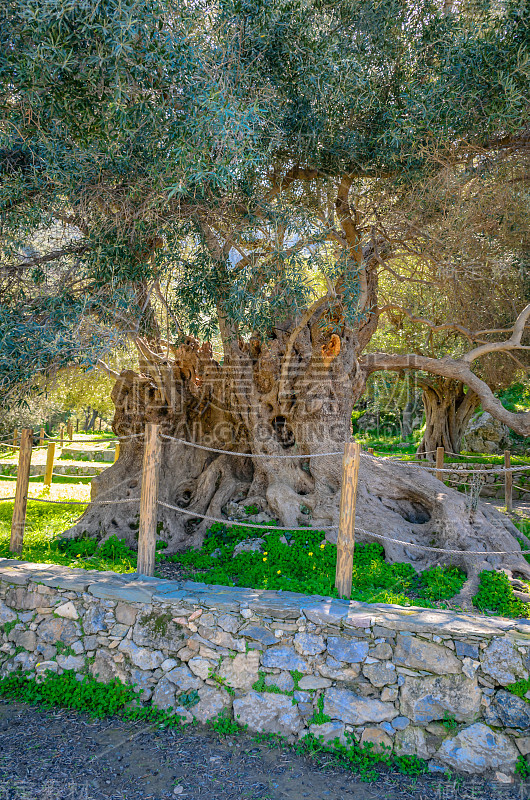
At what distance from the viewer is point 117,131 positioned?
4.98 m

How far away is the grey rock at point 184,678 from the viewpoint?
13.4 ft

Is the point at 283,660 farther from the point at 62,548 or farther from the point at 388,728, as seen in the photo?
the point at 62,548

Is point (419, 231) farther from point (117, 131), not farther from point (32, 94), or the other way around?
point (32, 94)

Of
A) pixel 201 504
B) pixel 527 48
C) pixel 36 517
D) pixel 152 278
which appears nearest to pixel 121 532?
pixel 201 504

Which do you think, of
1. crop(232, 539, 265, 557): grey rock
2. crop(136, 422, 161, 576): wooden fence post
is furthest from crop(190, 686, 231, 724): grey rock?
crop(232, 539, 265, 557): grey rock

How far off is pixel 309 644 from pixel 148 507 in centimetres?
202

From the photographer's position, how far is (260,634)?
13.2 ft

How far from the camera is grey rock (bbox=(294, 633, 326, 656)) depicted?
3926 mm

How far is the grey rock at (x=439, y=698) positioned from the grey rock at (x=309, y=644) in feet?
2.11

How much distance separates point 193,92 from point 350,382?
450 cm

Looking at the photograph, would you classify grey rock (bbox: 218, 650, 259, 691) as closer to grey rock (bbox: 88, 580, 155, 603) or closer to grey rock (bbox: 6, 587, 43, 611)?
grey rock (bbox: 88, 580, 155, 603)

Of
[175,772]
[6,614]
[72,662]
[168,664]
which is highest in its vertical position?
[6,614]

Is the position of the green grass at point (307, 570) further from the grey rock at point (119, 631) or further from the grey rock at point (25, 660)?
the grey rock at point (25, 660)

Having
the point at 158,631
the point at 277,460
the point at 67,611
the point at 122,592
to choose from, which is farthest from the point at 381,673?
the point at 277,460
